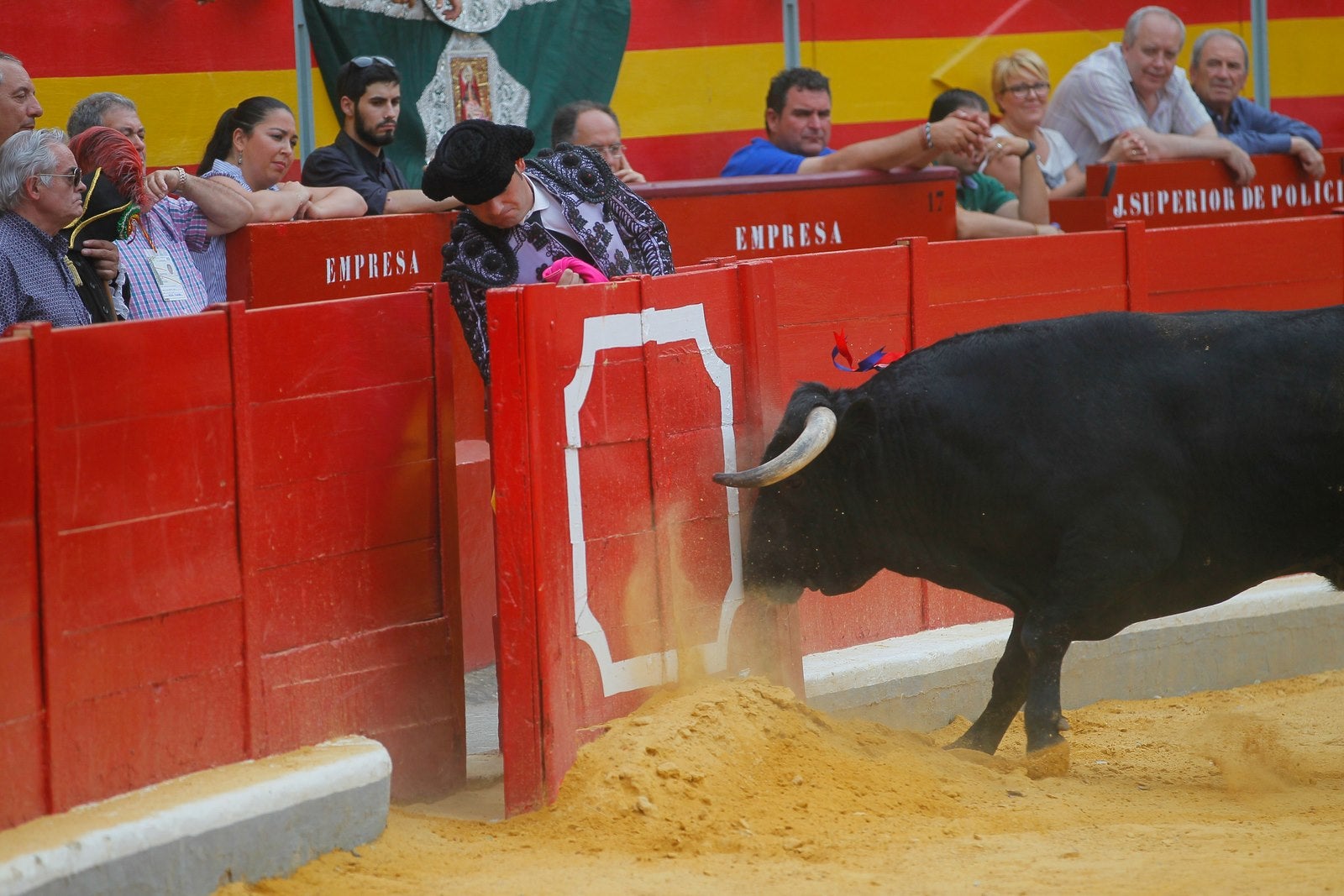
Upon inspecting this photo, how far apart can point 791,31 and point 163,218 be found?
4.47m

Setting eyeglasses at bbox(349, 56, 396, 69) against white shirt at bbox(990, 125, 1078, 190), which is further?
white shirt at bbox(990, 125, 1078, 190)

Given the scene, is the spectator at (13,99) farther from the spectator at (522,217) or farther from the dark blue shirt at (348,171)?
the dark blue shirt at (348,171)

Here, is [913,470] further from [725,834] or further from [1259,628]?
[1259,628]

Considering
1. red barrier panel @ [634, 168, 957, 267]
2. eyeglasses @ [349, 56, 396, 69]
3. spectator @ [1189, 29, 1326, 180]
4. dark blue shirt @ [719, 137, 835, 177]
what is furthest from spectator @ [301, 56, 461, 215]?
spectator @ [1189, 29, 1326, 180]

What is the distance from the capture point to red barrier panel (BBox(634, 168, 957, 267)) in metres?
6.86

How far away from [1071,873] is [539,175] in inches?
93.6

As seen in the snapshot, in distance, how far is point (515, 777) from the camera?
170 inches

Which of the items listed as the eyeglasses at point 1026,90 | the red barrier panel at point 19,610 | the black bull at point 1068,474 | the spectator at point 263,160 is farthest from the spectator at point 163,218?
the eyeglasses at point 1026,90

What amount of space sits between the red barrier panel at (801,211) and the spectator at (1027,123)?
0.62m

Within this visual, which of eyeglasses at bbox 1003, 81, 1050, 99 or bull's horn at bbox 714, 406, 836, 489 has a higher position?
eyeglasses at bbox 1003, 81, 1050, 99

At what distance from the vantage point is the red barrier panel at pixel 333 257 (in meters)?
5.56

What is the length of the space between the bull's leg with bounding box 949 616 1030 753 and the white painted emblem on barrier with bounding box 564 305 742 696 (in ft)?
2.54

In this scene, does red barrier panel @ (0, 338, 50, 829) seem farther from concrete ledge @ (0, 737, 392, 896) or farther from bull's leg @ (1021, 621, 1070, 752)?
bull's leg @ (1021, 621, 1070, 752)

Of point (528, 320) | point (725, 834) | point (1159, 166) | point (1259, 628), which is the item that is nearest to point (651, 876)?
point (725, 834)
